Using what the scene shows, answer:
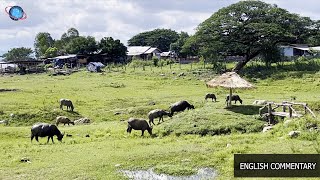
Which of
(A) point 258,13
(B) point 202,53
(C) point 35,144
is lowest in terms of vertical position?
(C) point 35,144

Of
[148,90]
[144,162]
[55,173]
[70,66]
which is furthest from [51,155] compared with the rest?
[70,66]

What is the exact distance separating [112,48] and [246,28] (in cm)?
4105

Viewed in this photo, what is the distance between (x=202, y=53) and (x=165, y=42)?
239ft

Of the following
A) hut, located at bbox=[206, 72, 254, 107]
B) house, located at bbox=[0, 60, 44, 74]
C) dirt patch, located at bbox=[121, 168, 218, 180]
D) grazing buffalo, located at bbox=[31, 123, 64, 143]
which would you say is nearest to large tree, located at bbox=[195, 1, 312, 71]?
hut, located at bbox=[206, 72, 254, 107]

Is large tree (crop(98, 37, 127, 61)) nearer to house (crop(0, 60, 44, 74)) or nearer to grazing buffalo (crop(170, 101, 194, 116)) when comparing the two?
house (crop(0, 60, 44, 74))

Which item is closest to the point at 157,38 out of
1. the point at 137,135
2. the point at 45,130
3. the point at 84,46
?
the point at 84,46

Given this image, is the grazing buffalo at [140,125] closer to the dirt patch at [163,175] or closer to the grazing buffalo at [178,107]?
the grazing buffalo at [178,107]

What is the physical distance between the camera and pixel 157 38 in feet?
430

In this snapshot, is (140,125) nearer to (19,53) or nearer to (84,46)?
(84,46)

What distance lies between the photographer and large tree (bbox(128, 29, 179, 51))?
5167 inches

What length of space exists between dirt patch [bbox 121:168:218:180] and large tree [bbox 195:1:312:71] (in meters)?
42.8

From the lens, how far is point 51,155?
18078 millimetres

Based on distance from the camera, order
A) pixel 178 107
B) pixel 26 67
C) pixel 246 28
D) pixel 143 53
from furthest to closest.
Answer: pixel 143 53
pixel 26 67
pixel 246 28
pixel 178 107

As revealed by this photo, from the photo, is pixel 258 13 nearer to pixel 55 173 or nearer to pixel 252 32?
pixel 252 32
